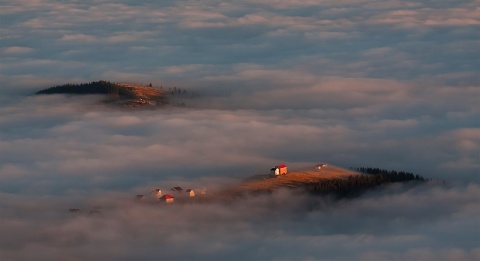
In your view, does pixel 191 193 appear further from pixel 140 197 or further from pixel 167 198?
pixel 140 197

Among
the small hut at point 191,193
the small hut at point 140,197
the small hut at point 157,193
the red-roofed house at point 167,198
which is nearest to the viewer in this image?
the red-roofed house at point 167,198

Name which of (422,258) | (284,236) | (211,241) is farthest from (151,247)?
(422,258)

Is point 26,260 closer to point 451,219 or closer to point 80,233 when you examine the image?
point 80,233

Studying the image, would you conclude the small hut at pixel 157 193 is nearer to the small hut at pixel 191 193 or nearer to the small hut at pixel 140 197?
the small hut at pixel 140 197

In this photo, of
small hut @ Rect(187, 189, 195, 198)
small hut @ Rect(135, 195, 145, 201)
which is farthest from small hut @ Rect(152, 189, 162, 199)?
small hut @ Rect(187, 189, 195, 198)

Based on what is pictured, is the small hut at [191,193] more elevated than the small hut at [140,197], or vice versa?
the small hut at [191,193]

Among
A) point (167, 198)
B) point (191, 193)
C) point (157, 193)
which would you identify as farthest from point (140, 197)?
point (191, 193)

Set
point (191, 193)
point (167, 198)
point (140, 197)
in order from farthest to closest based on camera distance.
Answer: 1. point (191, 193)
2. point (140, 197)
3. point (167, 198)

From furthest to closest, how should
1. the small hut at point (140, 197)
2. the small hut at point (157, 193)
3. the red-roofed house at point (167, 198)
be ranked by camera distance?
the small hut at point (157, 193) < the small hut at point (140, 197) < the red-roofed house at point (167, 198)

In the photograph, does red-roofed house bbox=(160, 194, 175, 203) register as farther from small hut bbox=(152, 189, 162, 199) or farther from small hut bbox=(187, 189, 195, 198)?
small hut bbox=(187, 189, 195, 198)

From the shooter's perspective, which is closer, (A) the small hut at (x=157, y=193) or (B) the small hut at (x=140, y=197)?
(B) the small hut at (x=140, y=197)

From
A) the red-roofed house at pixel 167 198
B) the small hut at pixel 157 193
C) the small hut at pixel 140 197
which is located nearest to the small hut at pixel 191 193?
the red-roofed house at pixel 167 198
